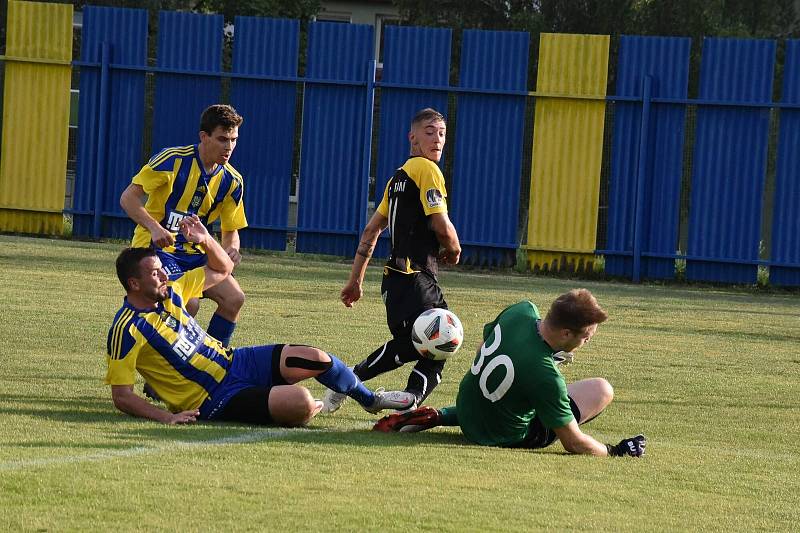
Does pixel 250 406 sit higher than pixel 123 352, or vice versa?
pixel 123 352

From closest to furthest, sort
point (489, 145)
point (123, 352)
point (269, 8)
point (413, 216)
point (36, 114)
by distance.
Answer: point (123, 352) < point (413, 216) < point (489, 145) < point (36, 114) < point (269, 8)

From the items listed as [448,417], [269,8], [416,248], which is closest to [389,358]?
[416,248]

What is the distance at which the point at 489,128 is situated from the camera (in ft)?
61.0

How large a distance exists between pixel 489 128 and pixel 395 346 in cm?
1091

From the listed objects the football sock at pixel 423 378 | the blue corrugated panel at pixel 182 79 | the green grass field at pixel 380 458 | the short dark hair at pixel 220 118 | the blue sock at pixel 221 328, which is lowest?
the green grass field at pixel 380 458

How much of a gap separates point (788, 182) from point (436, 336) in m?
11.5

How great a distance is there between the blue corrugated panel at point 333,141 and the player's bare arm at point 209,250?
10306 mm

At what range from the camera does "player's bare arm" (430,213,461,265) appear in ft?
26.0

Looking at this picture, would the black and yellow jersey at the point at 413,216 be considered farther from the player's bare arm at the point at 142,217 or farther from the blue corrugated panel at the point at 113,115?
the blue corrugated panel at the point at 113,115

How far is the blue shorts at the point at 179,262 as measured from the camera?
8.26 m

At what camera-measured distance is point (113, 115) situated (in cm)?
1925

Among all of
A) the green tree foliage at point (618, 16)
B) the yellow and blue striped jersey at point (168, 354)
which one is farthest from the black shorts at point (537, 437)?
the green tree foliage at point (618, 16)

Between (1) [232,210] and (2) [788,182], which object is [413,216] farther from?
(2) [788,182]

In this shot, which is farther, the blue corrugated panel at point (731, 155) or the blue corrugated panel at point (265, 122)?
the blue corrugated panel at point (265, 122)
